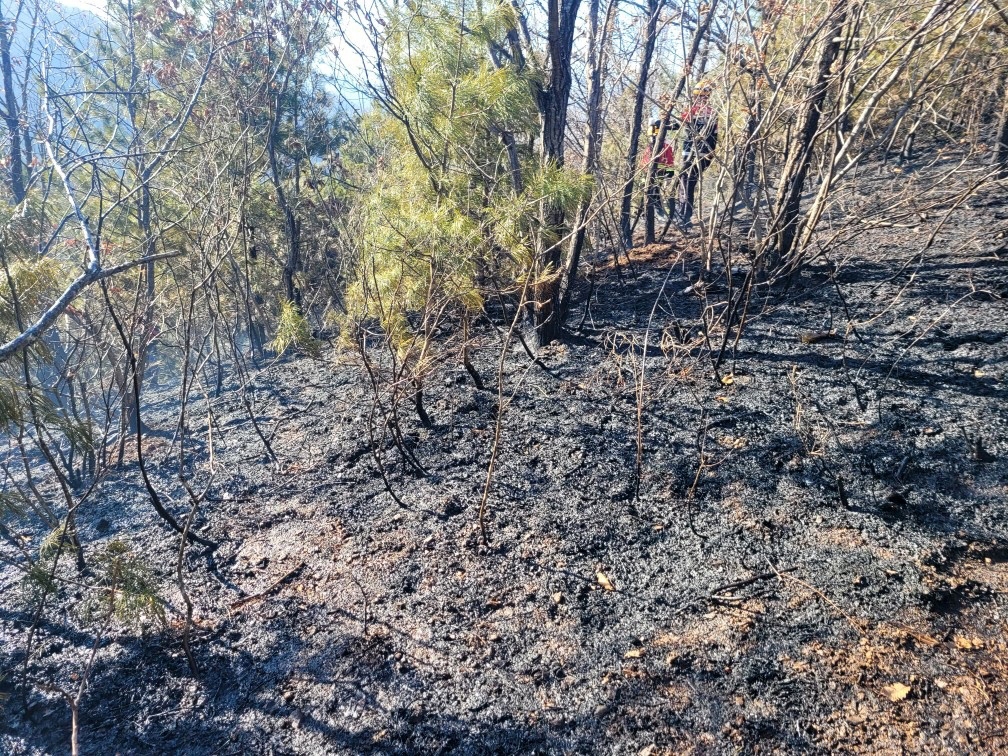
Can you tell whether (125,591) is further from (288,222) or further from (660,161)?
(288,222)

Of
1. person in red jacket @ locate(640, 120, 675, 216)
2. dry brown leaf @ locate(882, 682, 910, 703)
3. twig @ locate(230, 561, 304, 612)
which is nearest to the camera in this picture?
dry brown leaf @ locate(882, 682, 910, 703)

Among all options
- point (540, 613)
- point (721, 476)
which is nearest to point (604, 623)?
point (540, 613)

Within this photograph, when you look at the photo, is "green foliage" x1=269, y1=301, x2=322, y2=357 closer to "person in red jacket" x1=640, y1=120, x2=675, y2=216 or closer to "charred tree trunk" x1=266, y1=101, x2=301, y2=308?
"charred tree trunk" x1=266, y1=101, x2=301, y2=308

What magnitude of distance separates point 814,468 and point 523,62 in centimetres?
270

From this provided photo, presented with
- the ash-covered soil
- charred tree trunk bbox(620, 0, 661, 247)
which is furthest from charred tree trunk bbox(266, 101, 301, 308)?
charred tree trunk bbox(620, 0, 661, 247)

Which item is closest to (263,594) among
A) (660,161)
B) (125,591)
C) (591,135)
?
(125,591)

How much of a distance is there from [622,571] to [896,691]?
841 millimetres

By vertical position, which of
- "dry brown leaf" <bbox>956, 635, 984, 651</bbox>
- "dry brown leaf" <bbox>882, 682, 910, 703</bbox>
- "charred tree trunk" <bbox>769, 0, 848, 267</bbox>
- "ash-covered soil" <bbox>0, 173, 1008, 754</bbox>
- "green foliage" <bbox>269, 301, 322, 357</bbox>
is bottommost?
"dry brown leaf" <bbox>882, 682, 910, 703</bbox>

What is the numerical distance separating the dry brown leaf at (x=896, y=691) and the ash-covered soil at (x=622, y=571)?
0.07ft

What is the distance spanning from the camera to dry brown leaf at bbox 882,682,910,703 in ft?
5.01

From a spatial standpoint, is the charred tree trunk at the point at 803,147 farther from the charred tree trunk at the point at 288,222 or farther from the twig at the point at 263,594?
the charred tree trunk at the point at 288,222

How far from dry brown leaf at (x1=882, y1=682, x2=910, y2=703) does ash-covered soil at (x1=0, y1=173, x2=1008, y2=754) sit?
21 mm

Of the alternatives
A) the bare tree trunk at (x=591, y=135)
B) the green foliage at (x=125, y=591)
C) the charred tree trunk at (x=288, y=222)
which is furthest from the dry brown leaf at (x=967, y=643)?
the charred tree trunk at (x=288, y=222)

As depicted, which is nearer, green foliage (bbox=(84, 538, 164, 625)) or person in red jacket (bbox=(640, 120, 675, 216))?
green foliage (bbox=(84, 538, 164, 625))
